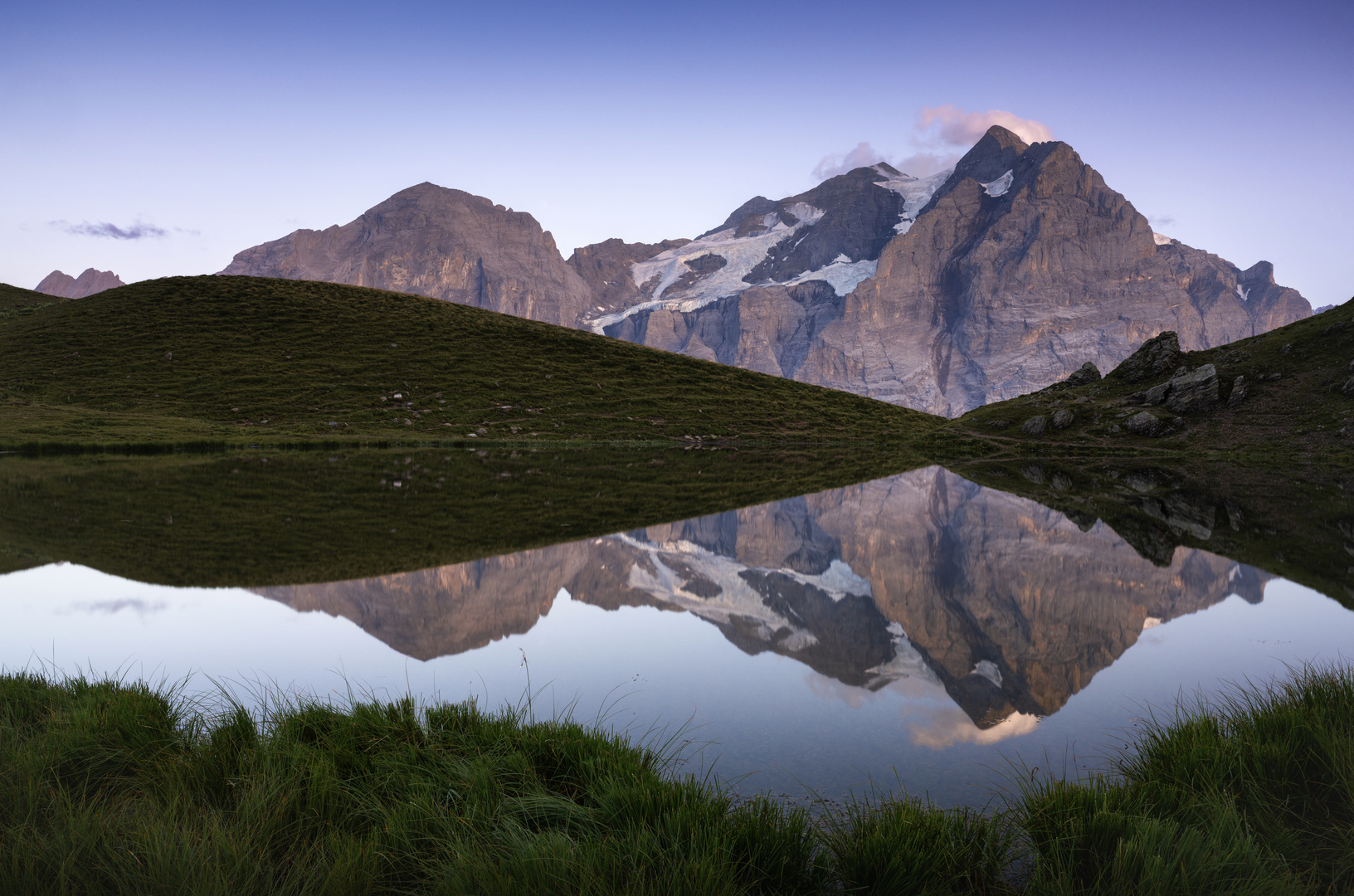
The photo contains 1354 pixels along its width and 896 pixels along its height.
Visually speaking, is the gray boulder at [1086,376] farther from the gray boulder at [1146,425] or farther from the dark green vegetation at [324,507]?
the dark green vegetation at [324,507]

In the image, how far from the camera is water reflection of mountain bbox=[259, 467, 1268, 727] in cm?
920

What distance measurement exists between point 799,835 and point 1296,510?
28.9 meters

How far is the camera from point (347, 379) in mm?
83812

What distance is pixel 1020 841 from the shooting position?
4770mm

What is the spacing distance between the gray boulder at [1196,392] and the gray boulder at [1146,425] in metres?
4.24

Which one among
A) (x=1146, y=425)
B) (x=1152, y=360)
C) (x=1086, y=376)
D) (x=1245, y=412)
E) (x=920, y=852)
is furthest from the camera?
(x=1086, y=376)

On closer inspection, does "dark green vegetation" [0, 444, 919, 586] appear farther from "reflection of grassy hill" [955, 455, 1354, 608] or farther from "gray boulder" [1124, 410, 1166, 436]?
"gray boulder" [1124, 410, 1166, 436]

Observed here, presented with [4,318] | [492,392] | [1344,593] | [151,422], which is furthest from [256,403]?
[1344,593]

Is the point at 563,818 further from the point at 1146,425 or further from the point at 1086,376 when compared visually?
the point at 1086,376

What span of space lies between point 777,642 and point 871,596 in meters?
3.67

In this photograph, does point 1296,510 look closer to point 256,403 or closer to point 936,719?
point 936,719

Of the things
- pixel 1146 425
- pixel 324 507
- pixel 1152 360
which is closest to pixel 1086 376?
pixel 1152 360

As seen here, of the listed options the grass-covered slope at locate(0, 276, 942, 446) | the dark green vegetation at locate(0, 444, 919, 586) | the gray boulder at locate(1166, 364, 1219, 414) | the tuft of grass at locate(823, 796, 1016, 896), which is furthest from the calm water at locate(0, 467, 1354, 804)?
the gray boulder at locate(1166, 364, 1219, 414)

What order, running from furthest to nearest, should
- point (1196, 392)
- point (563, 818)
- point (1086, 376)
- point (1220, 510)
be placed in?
point (1086, 376) → point (1196, 392) → point (1220, 510) → point (563, 818)
